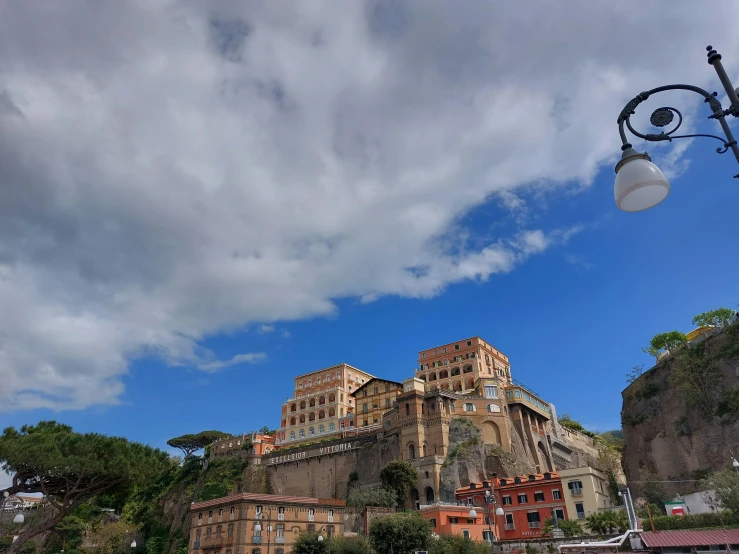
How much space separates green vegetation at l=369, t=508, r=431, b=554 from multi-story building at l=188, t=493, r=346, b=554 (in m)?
8.66

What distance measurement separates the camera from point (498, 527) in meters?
47.9

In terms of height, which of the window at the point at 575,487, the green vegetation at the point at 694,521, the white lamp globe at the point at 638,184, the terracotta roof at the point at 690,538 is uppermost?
the window at the point at 575,487

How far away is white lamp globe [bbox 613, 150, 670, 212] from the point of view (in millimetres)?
7062

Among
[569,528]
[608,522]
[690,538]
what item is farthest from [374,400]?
[690,538]

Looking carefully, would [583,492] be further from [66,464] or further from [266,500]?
[66,464]

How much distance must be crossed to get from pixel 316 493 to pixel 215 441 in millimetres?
26317

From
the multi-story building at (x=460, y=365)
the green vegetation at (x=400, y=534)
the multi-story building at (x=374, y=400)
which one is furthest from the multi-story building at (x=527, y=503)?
the multi-story building at (x=374, y=400)

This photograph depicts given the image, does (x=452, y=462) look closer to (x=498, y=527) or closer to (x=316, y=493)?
(x=498, y=527)

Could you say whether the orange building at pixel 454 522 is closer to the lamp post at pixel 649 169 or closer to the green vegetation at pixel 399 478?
the green vegetation at pixel 399 478

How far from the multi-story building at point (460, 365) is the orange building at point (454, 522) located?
22.6 meters

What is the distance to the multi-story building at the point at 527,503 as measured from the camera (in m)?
45.6

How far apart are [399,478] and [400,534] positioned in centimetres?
1660

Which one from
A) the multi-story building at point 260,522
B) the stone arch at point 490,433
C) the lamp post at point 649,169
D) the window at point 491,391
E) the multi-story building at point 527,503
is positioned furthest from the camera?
the window at point 491,391

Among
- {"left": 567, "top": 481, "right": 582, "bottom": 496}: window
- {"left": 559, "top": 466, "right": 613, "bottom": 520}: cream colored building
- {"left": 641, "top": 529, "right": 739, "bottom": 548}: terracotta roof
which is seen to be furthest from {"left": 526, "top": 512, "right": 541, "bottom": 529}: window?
{"left": 641, "top": 529, "right": 739, "bottom": 548}: terracotta roof
